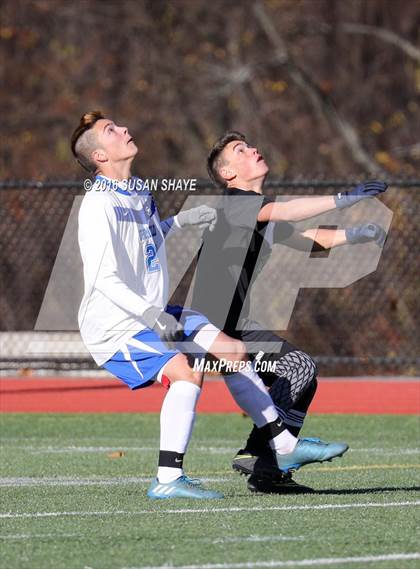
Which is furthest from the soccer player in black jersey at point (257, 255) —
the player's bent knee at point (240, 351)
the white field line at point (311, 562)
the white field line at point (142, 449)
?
the white field line at point (142, 449)

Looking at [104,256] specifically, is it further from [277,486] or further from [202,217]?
[277,486]

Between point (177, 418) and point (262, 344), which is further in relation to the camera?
point (262, 344)

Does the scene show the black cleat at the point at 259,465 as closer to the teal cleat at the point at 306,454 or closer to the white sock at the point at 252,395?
the teal cleat at the point at 306,454

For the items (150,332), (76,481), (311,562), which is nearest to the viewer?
(311,562)

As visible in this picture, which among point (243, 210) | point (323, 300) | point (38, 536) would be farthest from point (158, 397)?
point (38, 536)

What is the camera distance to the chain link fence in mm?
13758

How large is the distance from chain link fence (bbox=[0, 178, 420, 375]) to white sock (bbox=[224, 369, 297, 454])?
681 cm

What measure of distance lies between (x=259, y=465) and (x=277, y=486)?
0.27 metres

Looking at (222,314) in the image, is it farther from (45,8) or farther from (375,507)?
(45,8)

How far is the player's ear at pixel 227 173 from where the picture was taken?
7039mm

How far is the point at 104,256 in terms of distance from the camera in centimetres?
632

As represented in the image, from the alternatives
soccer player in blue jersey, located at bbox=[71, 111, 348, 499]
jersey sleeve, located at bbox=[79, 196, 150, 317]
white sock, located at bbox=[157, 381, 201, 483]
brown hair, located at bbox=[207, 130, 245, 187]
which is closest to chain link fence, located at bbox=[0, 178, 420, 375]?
brown hair, located at bbox=[207, 130, 245, 187]

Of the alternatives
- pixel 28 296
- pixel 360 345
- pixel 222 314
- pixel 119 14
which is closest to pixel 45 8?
pixel 119 14

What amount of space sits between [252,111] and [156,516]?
19.2m
